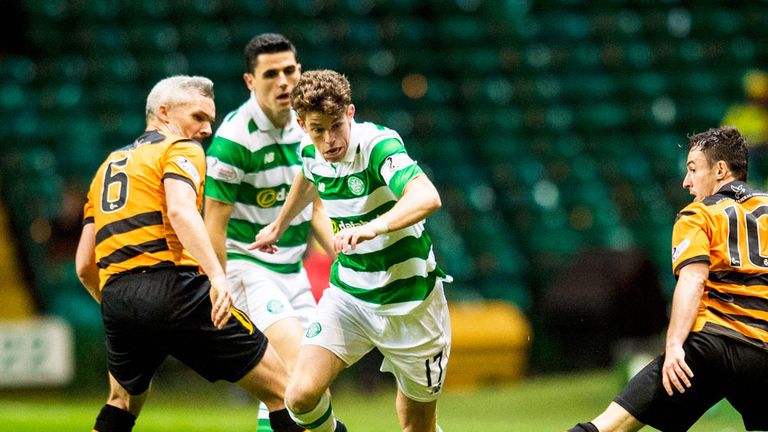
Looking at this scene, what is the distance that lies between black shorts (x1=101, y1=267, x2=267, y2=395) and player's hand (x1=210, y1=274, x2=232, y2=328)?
17 centimetres

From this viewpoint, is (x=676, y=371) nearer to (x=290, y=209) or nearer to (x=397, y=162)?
(x=397, y=162)

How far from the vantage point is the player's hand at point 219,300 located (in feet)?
15.5

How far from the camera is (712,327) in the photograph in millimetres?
4742

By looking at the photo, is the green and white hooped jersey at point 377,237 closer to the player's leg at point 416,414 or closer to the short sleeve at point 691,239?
the player's leg at point 416,414

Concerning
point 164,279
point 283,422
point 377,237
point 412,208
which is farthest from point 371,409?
point 412,208

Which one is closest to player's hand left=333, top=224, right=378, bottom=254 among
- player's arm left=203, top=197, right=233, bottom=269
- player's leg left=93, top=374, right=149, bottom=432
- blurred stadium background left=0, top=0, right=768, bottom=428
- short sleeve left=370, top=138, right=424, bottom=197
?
short sleeve left=370, top=138, right=424, bottom=197

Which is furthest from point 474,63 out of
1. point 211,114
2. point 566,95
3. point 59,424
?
point 211,114

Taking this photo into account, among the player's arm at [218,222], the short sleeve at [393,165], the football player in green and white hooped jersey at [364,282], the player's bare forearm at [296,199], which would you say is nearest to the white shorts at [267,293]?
the player's arm at [218,222]

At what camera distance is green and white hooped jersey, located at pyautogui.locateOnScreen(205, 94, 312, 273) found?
19.7ft

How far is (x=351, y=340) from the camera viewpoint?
5156 mm

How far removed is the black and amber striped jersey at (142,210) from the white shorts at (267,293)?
3.04 feet

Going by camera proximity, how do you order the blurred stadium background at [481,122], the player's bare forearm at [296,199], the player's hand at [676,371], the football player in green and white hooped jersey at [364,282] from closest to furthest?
the player's hand at [676,371], the football player in green and white hooped jersey at [364,282], the player's bare forearm at [296,199], the blurred stadium background at [481,122]

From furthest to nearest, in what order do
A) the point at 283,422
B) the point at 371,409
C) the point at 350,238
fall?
the point at 371,409, the point at 283,422, the point at 350,238

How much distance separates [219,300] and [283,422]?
2.67 ft
